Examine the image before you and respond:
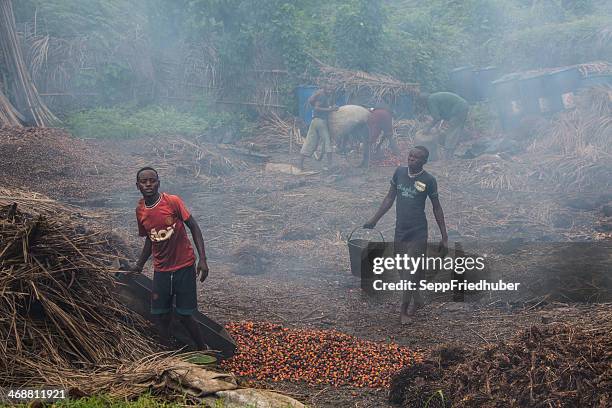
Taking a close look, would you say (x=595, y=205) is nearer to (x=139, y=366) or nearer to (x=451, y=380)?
(x=451, y=380)

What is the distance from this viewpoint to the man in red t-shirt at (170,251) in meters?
5.30

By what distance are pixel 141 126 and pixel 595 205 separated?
1071cm

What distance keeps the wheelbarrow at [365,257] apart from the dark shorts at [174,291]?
8.97ft

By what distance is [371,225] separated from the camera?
7.13 meters

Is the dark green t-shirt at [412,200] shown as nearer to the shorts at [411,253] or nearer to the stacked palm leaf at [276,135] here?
the shorts at [411,253]

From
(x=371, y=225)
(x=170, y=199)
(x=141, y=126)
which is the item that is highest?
(x=141, y=126)

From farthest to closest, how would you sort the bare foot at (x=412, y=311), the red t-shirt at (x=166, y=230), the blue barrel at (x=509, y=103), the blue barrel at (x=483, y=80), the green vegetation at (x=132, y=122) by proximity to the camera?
the blue barrel at (x=483, y=80)
the blue barrel at (x=509, y=103)
the green vegetation at (x=132, y=122)
the bare foot at (x=412, y=311)
the red t-shirt at (x=166, y=230)

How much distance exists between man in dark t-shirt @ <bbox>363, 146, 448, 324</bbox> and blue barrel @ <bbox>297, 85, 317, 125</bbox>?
1052 centimetres

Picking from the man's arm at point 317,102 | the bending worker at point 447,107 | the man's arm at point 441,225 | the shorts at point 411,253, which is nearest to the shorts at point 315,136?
the man's arm at point 317,102

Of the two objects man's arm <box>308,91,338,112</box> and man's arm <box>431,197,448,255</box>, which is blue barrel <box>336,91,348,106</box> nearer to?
man's arm <box>308,91,338,112</box>

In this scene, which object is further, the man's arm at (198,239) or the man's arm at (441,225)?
the man's arm at (441,225)

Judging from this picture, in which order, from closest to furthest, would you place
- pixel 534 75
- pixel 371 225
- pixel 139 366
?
pixel 139 366
pixel 371 225
pixel 534 75

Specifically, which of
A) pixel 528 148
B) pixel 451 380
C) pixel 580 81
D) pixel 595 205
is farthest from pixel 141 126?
pixel 451 380

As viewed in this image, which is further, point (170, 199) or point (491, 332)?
point (491, 332)
